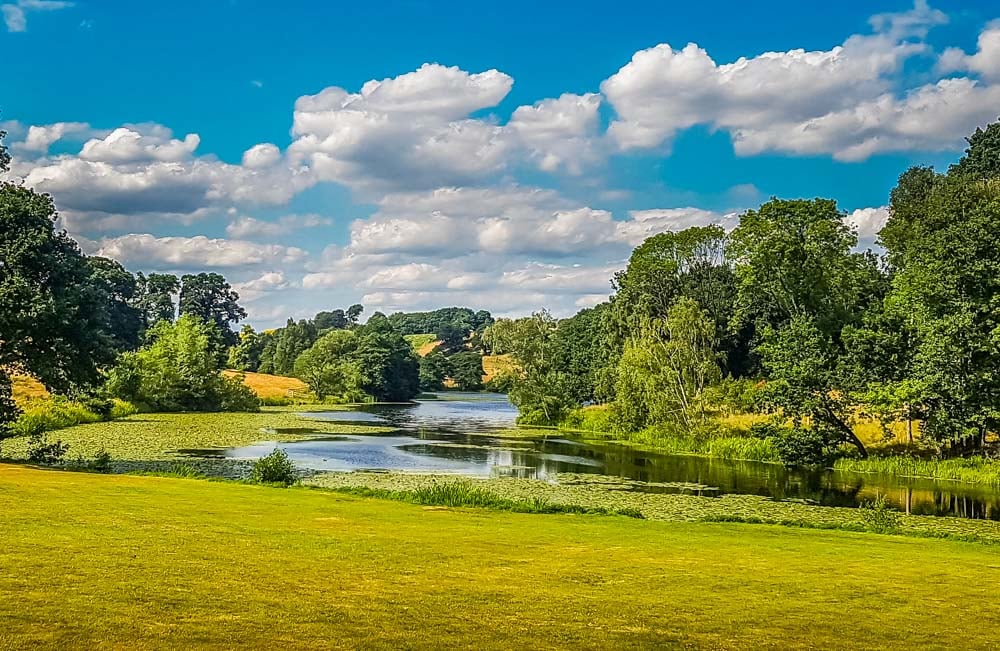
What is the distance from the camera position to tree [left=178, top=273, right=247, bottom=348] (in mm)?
188875

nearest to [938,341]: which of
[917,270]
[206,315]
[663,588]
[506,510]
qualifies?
→ [917,270]

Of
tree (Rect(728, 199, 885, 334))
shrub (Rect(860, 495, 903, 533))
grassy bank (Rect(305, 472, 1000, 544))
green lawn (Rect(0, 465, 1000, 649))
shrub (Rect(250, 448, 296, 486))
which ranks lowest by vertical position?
grassy bank (Rect(305, 472, 1000, 544))

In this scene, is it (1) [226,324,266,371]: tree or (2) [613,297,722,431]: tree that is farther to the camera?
(1) [226,324,266,371]: tree

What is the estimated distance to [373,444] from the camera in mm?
56938

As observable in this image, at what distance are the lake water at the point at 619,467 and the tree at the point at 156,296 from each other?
134841 millimetres

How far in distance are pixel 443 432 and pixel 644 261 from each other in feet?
127

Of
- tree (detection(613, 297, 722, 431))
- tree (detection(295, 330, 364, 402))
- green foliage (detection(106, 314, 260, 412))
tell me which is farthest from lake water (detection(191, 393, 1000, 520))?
tree (detection(295, 330, 364, 402))

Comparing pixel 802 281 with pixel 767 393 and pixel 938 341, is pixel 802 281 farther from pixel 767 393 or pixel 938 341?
pixel 938 341

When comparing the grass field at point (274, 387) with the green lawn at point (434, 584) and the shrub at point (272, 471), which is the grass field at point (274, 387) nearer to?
the shrub at point (272, 471)

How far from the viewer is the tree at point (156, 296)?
7170 inches

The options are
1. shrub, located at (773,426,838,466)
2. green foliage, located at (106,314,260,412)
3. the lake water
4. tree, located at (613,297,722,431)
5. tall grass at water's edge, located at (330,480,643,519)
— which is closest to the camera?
tall grass at water's edge, located at (330,480,643,519)

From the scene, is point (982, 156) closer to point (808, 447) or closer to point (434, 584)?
point (808, 447)

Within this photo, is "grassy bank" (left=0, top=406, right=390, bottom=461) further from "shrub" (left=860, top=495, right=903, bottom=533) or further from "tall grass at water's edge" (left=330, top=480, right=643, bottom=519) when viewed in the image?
"shrub" (left=860, top=495, right=903, bottom=533)

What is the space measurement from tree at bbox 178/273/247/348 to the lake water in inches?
5401
